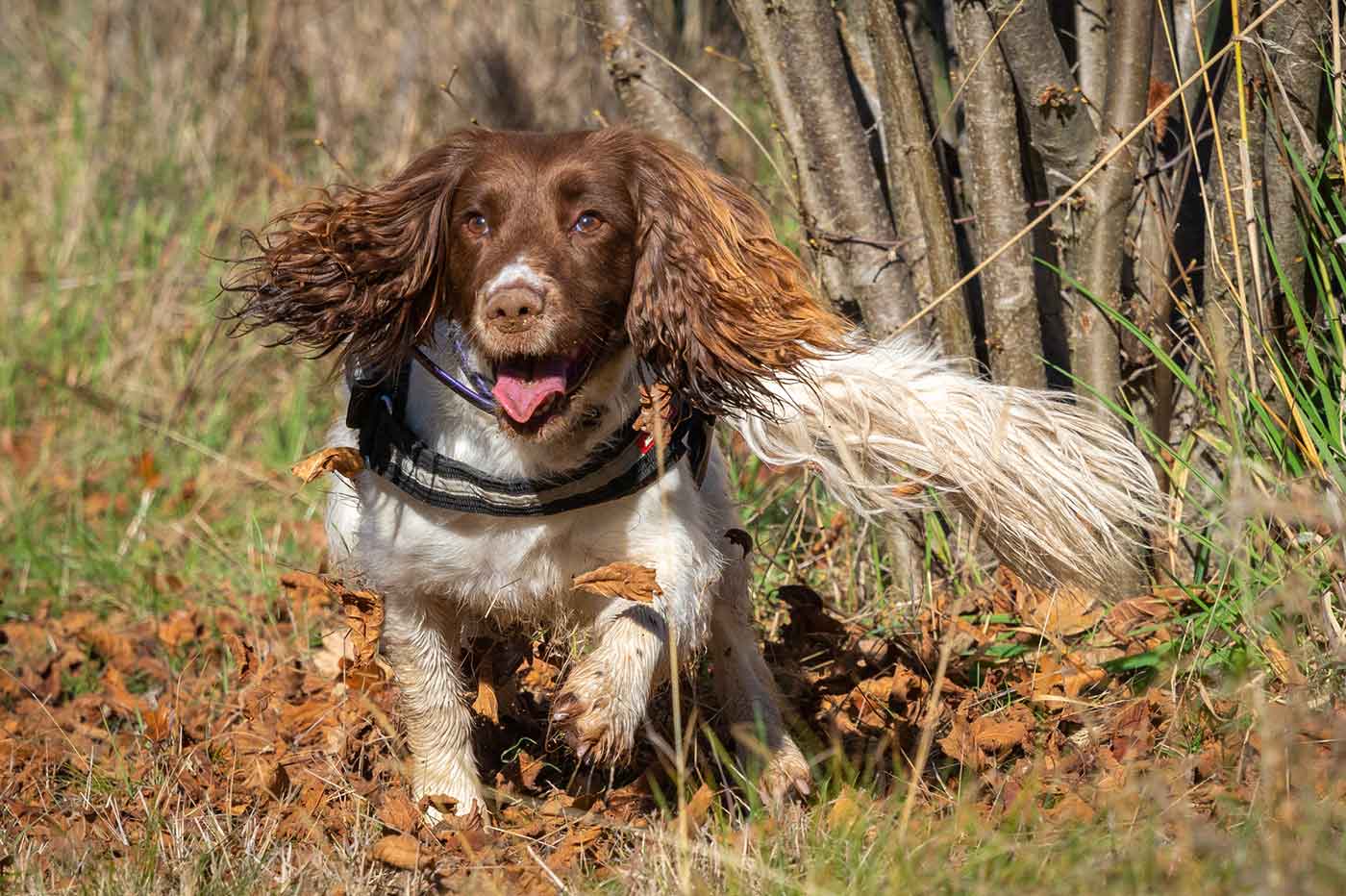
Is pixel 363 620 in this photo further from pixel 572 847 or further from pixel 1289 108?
pixel 1289 108

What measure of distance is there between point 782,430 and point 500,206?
885 millimetres

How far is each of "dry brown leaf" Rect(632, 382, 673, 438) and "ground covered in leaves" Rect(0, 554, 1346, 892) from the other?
0.61 metres

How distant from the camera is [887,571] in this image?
160 inches

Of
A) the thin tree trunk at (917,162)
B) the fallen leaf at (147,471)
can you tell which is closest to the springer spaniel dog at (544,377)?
the thin tree trunk at (917,162)

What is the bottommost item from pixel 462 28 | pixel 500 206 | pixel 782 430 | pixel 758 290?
pixel 782 430

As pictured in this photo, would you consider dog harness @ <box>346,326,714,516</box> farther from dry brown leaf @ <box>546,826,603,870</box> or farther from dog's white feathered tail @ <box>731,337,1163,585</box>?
dry brown leaf @ <box>546,826,603,870</box>

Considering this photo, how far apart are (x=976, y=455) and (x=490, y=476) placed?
44.5 inches

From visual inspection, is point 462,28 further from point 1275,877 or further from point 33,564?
point 1275,877

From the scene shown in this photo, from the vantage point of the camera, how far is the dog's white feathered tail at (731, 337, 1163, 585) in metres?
3.35

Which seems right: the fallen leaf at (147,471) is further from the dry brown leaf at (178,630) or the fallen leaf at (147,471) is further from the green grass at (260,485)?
the dry brown leaf at (178,630)

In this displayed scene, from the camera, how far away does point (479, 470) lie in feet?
9.37

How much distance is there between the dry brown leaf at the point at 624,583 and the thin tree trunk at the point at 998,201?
1.26m

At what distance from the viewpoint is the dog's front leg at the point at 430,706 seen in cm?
307

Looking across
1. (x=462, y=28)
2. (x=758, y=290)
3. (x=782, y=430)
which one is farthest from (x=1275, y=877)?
(x=462, y=28)
